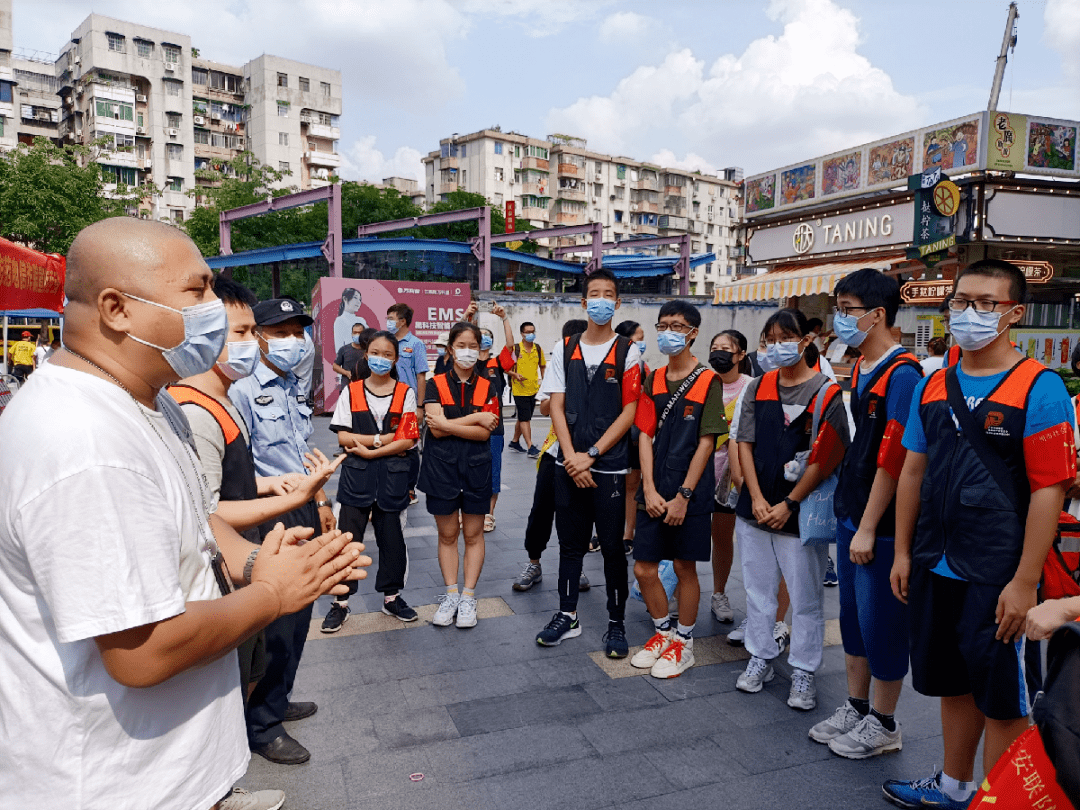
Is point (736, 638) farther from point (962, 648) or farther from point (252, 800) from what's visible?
point (252, 800)

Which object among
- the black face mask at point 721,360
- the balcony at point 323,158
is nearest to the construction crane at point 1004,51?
the black face mask at point 721,360

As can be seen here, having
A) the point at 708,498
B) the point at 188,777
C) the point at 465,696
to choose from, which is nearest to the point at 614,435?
the point at 708,498

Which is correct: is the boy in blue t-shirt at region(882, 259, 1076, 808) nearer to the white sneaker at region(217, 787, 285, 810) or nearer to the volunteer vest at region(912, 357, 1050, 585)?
the volunteer vest at region(912, 357, 1050, 585)

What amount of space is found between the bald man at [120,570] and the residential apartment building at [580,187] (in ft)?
182

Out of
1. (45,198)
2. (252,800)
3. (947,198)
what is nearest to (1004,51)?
(947,198)

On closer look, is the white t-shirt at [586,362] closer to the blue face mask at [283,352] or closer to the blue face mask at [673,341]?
the blue face mask at [673,341]

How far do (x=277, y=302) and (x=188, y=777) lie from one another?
9.09ft

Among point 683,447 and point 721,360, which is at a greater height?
point 721,360

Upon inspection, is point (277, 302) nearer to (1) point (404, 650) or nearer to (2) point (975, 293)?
(1) point (404, 650)

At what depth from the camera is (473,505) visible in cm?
462

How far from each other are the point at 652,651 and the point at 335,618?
6.26ft

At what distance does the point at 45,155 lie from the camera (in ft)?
76.4

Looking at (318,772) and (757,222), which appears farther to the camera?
(757,222)

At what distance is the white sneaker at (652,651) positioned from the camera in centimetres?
394
